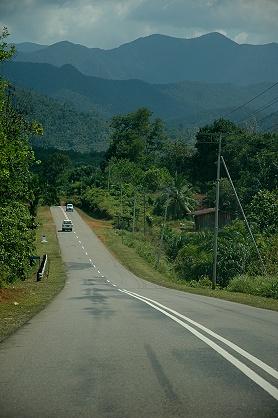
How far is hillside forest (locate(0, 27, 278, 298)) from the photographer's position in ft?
80.6

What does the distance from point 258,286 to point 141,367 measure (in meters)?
25.0

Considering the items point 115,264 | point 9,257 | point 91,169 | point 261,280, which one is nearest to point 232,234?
point 115,264

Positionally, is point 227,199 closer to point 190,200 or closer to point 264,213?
point 190,200

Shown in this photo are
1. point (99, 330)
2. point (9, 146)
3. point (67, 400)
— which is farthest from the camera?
point (9, 146)

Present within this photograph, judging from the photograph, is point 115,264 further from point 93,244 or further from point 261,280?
point 261,280

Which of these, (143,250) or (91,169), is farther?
(91,169)

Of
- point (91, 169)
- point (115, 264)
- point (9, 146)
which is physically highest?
point (91, 169)

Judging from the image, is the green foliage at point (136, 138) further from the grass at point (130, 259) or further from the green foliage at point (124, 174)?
the grass at point (130, 259)

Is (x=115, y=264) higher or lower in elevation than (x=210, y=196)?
lower

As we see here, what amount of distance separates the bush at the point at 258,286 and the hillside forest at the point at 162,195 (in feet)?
0.26

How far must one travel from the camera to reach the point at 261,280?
34.0 meters

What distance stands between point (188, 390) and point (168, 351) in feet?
8.72

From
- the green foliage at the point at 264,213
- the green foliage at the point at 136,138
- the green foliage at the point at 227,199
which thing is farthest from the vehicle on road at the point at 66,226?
the green foliage at the point at 136,138

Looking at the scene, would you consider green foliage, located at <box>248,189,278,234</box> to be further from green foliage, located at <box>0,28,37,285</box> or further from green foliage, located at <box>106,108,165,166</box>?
green foliage, located at <box>106,108,165,166</box>
